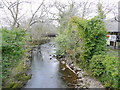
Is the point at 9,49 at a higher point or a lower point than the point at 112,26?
lower

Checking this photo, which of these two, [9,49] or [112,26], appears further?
[112,26]

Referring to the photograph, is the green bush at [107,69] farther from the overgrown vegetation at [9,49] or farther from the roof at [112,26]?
the roof at [112,26]

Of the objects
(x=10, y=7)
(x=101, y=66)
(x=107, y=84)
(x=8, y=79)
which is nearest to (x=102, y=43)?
(x=101, y=66)

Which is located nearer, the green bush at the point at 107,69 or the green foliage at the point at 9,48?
the green bush at the point at 107,69

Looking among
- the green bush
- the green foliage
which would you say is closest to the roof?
the green bush

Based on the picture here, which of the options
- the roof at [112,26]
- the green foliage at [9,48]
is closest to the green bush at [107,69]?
the green foliage at [9,48]

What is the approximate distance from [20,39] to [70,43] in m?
4.72

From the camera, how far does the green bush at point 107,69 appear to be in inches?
120

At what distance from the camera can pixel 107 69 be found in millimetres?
3393

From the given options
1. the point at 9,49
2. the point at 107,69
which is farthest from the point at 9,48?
the point at 107,69

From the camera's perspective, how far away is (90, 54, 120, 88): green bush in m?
3.04

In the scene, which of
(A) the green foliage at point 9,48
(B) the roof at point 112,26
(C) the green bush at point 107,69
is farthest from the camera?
(B) the roof at point 112,26

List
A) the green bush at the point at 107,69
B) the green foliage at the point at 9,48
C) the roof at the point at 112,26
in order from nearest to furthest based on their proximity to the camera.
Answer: the green bush at the point at 107,69 → the green foliage at the point at 9,48 → the roof at the point at 112,26

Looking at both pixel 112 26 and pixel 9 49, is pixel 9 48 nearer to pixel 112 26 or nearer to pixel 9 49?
pixel 9 49
